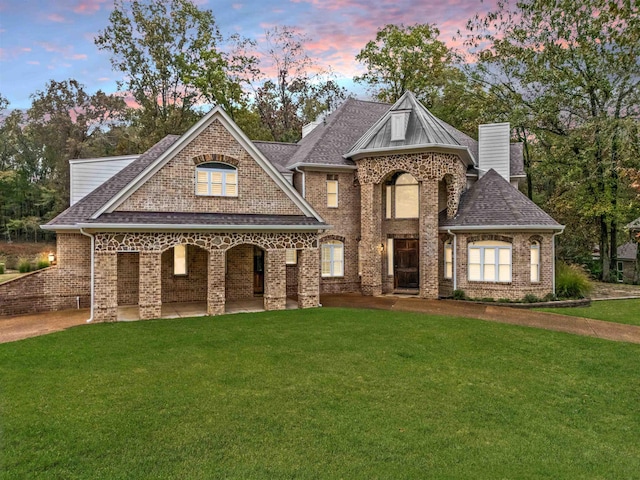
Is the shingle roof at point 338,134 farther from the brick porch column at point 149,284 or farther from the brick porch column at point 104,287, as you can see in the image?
the brick porch column at point 104,287

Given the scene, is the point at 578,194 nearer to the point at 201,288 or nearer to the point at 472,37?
the point at 472,37

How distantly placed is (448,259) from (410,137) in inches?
224

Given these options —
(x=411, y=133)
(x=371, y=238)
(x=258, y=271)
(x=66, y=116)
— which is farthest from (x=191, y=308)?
(x=66, y=116)

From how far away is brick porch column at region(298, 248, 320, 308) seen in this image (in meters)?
15.0

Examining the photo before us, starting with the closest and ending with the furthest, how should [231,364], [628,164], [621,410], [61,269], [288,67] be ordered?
1. [621,410]
2. [231,364]
3. [61,269]
4. [628,164]
5. [288,67]

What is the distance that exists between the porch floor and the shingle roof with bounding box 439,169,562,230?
8.22 m

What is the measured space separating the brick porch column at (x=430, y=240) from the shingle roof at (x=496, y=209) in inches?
32.9

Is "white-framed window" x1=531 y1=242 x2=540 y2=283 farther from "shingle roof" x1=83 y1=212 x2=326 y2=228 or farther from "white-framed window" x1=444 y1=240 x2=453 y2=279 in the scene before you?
"shingle roof" x1=83 y1=212 x2=326 y2=228

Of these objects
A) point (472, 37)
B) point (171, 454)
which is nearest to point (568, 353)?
point (171, 454)

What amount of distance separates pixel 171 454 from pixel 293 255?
1397 centimetres

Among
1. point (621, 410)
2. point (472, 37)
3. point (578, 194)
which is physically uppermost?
point (472, 37)

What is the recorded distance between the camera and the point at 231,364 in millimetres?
8703

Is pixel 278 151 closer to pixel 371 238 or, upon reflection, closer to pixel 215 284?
pixel 371 238

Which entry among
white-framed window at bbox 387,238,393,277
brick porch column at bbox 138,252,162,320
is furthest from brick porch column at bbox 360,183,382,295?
brick porch column at bbox 138,252,162,320
